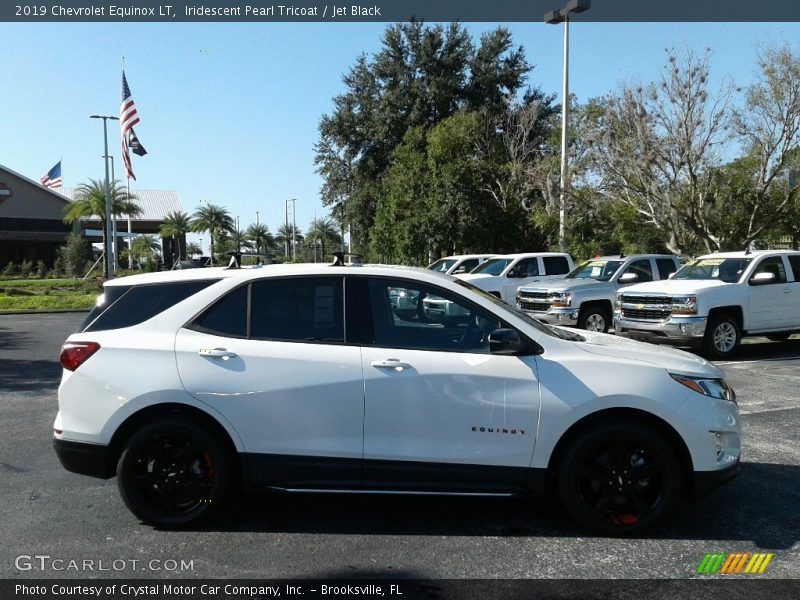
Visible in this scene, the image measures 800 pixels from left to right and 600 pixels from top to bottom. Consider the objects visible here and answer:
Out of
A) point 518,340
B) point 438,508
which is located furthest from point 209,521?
point 518,340

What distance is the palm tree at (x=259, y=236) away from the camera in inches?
3695

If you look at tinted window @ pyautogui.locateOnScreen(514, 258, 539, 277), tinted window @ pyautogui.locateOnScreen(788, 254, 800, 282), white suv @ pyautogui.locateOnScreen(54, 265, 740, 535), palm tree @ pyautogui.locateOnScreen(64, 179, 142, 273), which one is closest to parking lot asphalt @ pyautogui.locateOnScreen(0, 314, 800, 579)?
white suv @ pyautogui.locateOnScreen(54, 265, 740, 535)

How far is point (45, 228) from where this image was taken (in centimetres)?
6197

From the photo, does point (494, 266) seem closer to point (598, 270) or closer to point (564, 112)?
point (598, 270)

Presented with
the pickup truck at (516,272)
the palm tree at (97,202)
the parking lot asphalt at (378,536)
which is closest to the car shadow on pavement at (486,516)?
the parking lot asphalt at (378,536)

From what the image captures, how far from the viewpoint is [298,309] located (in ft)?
15.3

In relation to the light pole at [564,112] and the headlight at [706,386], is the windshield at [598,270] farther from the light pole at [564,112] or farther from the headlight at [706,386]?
the headlight at [706,386]

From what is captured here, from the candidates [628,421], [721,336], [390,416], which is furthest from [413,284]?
[721,336]

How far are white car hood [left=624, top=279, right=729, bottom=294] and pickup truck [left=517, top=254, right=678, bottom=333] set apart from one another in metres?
1.60

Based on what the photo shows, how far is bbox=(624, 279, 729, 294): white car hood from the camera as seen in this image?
12039mm

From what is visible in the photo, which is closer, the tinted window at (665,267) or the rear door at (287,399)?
the rear door at (287,399)

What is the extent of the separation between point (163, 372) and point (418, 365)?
5.25 ft

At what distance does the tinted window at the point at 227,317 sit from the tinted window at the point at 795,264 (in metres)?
11.6

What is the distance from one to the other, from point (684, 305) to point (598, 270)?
4196mm
